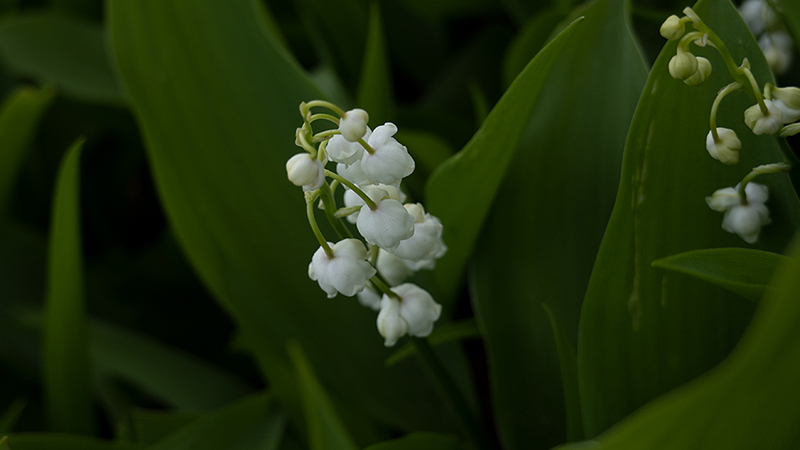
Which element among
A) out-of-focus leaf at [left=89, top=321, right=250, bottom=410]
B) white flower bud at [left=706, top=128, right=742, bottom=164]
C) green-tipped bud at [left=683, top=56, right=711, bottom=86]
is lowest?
out-of-focus leaf at [left=89, top=321, right=250, bottom=410]

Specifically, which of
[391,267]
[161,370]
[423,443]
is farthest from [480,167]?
[161,370]

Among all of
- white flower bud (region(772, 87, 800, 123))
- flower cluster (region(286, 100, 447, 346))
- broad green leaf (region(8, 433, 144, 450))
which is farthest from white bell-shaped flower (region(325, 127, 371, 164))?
broad green leaf (region(8, 433, 144, 450))

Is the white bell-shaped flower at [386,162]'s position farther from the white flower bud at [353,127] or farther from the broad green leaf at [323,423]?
the broad green leaf at [323,423]

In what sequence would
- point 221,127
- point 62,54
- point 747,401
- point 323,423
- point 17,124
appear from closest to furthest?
point 747,401 < point 323,423 < point 221,127 < point 17,124 < point 62,54

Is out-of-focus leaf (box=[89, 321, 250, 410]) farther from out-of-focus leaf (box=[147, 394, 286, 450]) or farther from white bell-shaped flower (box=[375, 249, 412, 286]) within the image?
white bell-shaped flower (box=[375, 249, 412, 286])

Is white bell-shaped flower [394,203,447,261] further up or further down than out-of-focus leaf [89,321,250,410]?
further up

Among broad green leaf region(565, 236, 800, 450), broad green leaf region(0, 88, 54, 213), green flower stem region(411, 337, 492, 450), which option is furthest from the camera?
broad green leaf region(0, 88, 54, 213)

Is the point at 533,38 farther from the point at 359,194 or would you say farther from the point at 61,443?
the point at 61,443

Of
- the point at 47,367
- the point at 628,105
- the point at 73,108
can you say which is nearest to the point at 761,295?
the point at 628,105
